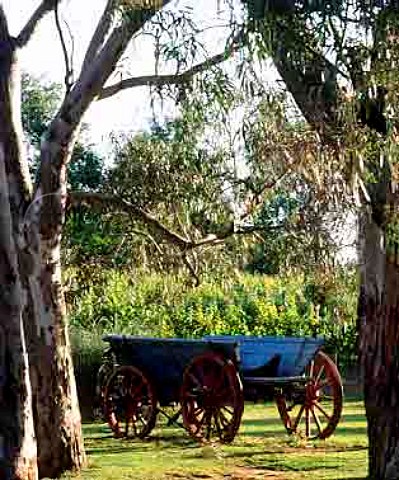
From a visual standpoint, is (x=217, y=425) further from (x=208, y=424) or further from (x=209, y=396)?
(x=209, y=396)

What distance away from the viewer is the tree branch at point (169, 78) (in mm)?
7594

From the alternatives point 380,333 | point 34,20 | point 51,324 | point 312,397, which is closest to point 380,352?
point 380,333

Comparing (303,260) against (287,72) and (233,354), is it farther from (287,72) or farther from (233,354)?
(287,72)

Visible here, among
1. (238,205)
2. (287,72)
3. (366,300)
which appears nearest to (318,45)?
(287,72)

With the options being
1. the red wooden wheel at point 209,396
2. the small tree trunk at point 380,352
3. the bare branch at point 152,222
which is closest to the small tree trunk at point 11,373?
the small tree trunk at point 380,352

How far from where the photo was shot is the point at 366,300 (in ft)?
31.8

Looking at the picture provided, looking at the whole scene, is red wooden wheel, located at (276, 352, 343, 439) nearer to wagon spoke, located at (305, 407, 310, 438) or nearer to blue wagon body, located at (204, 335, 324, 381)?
wagon spoke, located at (305, 407, 310, 438)

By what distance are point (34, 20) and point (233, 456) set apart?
5098 millimetres

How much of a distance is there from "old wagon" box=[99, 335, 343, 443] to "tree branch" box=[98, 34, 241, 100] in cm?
358

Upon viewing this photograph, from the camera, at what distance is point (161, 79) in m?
9.66

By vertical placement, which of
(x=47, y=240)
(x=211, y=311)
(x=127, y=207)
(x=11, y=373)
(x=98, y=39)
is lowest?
(x=11, y=373)

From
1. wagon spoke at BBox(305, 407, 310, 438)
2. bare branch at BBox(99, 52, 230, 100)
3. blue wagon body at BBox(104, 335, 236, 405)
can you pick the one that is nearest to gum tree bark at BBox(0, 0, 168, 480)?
bare branch at BBox(99, 52, 230, 100)

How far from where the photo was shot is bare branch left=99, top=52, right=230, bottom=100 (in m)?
8.07

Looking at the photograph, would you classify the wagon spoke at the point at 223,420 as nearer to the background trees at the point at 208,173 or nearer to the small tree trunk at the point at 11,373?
the background trees at the point at 208,173
